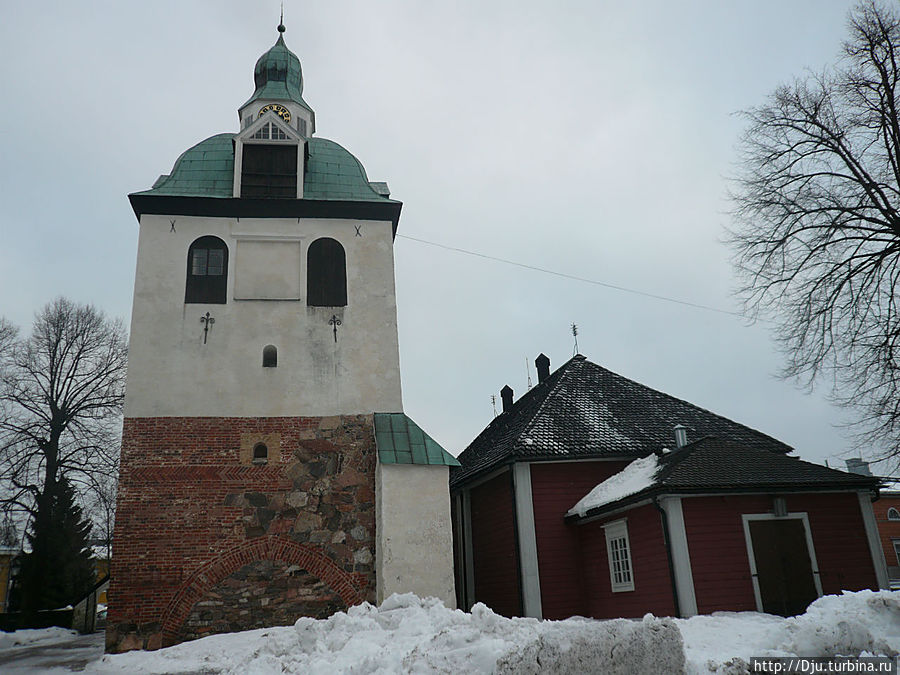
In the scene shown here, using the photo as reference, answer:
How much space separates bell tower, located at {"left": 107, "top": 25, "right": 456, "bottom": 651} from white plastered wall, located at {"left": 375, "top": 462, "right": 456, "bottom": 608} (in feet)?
0.09

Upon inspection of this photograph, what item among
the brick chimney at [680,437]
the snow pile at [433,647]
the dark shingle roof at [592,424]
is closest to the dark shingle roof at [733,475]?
the brick chimney at [680,437]

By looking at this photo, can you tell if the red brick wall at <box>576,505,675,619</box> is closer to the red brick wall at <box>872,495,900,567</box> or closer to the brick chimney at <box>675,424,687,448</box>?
the brick chimney at <box>675,424,687,448</box>

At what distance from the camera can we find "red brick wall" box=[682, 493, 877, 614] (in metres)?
12.8

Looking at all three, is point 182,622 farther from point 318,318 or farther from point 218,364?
point 318,318

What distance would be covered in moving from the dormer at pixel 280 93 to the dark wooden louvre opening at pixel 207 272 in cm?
393

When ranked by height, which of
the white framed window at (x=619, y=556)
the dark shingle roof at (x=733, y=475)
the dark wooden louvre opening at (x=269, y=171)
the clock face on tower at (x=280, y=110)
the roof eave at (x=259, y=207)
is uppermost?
the clock face on tower at (x=280, y=110)

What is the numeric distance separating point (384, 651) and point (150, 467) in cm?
751

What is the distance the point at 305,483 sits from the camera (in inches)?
546

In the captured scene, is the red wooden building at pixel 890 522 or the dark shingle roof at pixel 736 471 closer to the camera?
the dark shingle roof at pixel 736 471

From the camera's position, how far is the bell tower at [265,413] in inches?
514

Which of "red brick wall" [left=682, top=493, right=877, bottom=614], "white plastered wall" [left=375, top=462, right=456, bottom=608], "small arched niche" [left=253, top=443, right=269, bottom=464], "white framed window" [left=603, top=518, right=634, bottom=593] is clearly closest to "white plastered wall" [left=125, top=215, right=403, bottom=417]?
"small arched niche" [left=253, top=443, right=269, bottom=464]

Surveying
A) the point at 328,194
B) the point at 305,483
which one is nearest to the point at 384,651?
the point at 305,483

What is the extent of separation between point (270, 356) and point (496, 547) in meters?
7.04

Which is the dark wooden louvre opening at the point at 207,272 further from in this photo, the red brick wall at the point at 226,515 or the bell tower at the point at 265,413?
the red brick wall at the point at 226,515
